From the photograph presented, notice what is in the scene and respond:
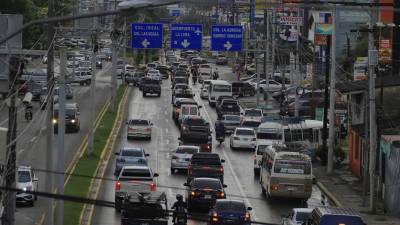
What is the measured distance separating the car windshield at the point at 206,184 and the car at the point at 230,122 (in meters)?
29.7

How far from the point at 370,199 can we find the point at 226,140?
2620 cm

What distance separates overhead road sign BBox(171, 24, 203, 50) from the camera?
54.1 m

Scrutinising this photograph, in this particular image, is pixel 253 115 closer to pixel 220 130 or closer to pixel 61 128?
pixel 220 130

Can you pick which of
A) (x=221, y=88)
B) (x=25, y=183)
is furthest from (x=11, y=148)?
(x=221, y=88)

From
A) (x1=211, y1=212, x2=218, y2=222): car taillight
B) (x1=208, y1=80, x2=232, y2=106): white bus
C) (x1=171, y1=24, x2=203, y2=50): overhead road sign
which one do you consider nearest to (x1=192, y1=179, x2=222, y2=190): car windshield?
(x1=211, y1=212, x2=218, y2=222): car taillight

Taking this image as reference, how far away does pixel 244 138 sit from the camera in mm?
61562

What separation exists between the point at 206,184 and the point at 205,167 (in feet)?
17.6

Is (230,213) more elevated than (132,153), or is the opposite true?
(132,153)

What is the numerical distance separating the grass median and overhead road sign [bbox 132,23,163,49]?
248 inches

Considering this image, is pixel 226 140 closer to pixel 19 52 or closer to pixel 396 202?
pixel 396 202

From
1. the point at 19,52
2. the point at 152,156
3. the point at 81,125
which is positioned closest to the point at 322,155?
the point at 152,156

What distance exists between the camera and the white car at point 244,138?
61.4 m

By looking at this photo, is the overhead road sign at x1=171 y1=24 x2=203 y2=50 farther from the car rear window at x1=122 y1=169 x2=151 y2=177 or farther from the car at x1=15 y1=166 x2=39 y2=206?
the car at x1=15 y1=166 x2=39 y2=206

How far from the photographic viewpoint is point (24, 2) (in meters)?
84.2
